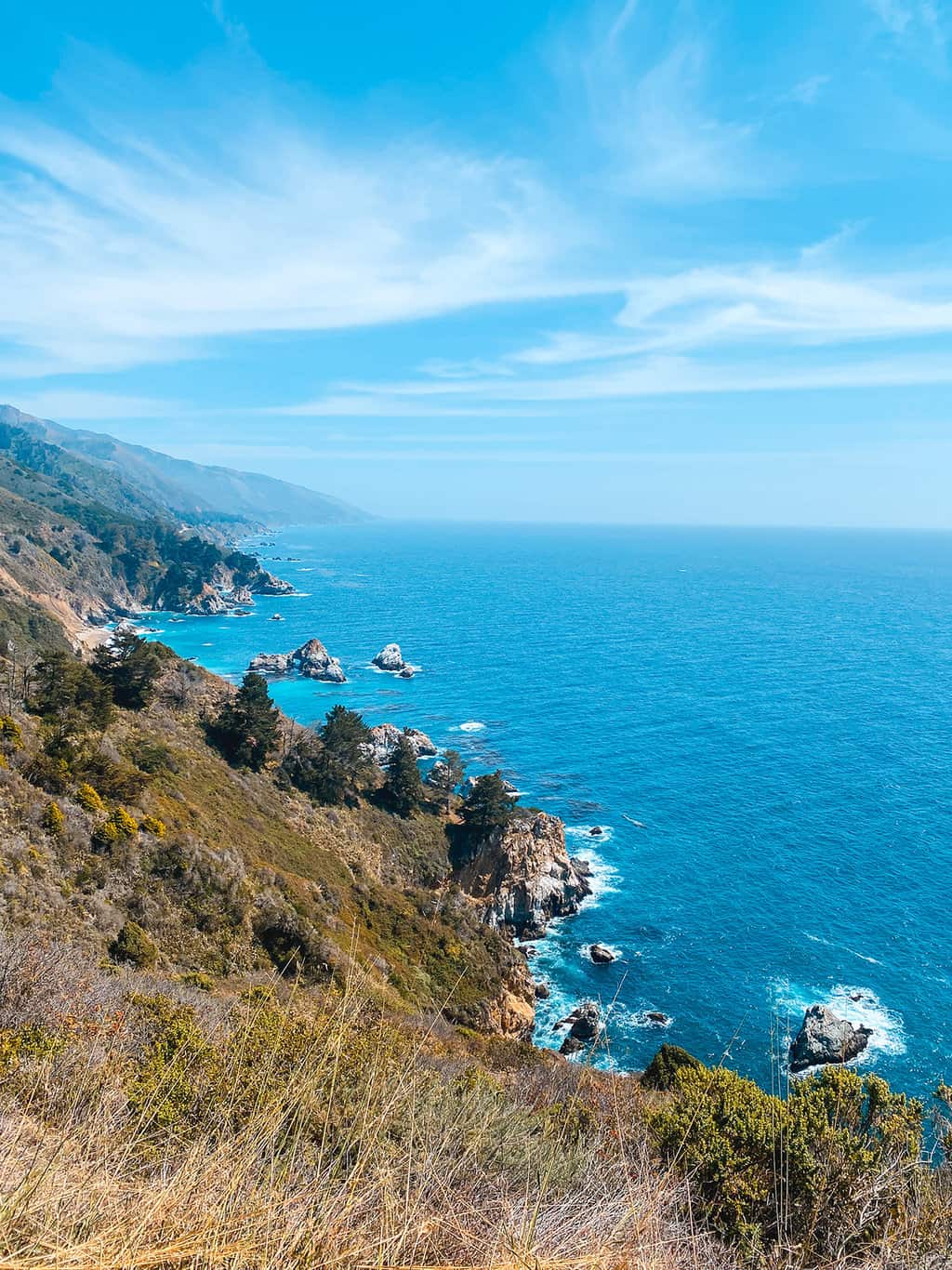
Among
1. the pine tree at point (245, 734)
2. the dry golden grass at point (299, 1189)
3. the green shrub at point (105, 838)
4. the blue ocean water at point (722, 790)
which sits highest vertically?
the dry golden grass at point (299, 1189)

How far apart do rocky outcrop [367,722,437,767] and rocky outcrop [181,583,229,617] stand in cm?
11115

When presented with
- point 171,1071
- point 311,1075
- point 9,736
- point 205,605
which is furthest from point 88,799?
point 205,605

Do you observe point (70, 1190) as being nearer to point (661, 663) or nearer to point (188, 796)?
point (188, 796)

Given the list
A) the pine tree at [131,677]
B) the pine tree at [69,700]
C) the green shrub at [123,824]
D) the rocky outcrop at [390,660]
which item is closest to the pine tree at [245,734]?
the pine tree at [131,677]

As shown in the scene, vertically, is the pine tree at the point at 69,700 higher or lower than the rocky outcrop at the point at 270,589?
higher

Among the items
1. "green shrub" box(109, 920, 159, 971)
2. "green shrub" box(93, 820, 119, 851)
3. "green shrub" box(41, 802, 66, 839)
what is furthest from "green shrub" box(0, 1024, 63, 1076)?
"green shrub" box(93, 820, 119, 851)

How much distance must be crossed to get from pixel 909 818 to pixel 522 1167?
2479 inches

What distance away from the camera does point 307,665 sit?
369 feet

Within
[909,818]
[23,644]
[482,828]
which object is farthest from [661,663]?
[23,644]

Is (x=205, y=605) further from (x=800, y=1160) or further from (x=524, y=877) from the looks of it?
(x=800, y=1160)

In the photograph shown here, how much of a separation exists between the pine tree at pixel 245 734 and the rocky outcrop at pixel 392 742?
20671mm

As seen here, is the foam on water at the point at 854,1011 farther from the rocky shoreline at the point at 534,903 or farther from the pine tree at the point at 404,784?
the pine tree at the point at 404,784

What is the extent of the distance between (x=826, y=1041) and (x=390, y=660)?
285ft

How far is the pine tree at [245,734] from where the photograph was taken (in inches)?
1954
